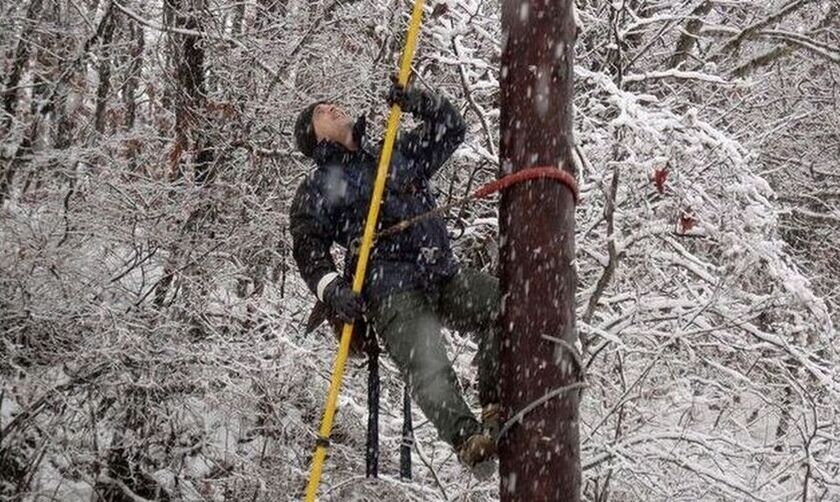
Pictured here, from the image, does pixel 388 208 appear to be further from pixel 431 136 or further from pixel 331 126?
pixel 331 126

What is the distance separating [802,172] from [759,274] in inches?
221

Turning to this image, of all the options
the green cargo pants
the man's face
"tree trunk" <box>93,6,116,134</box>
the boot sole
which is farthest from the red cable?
"tree trunk" <box>93,6,116,134</box>

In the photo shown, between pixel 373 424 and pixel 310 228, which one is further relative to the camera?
pixel 310 228

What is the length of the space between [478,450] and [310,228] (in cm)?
124

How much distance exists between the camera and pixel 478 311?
134 inches

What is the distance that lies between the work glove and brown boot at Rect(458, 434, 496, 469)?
1233mm

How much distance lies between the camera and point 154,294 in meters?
8.51

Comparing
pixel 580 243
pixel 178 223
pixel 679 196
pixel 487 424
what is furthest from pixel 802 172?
pixel 487 424

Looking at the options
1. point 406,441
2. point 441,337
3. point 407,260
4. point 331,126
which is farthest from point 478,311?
point 331,126

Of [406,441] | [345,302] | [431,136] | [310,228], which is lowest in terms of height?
[406,441]

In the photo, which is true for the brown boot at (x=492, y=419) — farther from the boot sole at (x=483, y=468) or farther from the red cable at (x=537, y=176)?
the red cable at (x=537, y=176)

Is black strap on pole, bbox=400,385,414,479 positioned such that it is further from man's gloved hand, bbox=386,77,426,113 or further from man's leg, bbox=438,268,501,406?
man's gloved hand, bbox=386,77,426,113

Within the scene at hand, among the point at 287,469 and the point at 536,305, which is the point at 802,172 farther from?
the point at 536,305

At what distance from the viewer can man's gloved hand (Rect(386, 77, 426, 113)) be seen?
10.6ft
